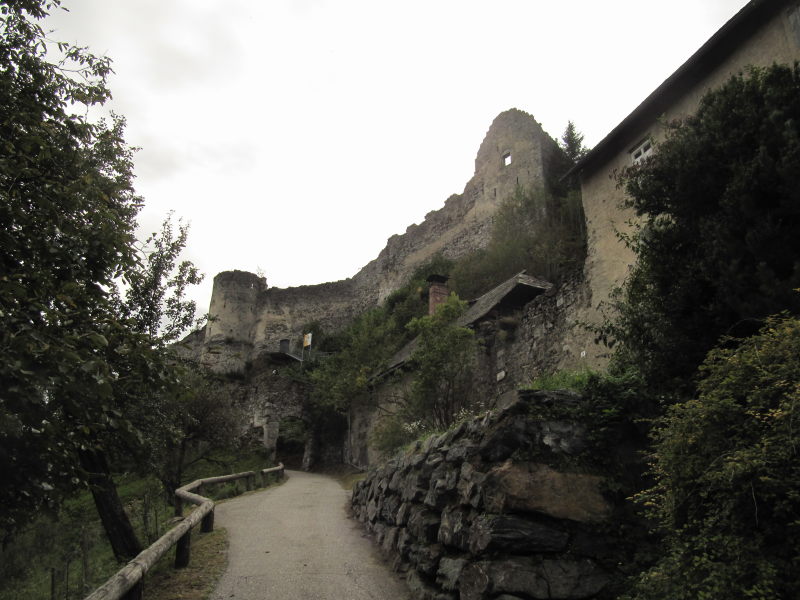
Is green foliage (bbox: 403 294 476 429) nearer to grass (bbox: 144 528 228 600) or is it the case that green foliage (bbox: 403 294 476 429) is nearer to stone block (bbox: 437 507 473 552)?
grass (bbox: 144 528 228 600)

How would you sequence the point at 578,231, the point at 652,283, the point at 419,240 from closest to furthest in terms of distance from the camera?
the point at 652,283 → the point at 578,231 → the point at 419,240

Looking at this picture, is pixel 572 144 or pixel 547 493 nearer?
pixel 547 493

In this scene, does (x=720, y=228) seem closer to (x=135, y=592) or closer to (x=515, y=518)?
(x=515, y=518)

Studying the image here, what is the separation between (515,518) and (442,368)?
8236 mm

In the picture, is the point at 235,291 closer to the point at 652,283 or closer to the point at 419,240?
the point at 419,240

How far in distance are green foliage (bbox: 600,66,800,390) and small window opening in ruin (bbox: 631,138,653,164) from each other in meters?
4.70

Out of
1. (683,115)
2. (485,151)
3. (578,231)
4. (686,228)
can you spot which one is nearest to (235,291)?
(485,151)

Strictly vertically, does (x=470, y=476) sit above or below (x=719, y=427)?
below

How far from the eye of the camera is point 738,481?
3820 mm

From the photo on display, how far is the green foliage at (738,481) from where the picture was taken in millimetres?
3529

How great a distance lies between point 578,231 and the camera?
22656 mm

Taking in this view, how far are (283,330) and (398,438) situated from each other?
96.4 feet

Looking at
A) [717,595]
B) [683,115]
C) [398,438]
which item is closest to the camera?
[717,595]

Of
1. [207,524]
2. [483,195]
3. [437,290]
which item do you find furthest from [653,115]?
[483,195]
